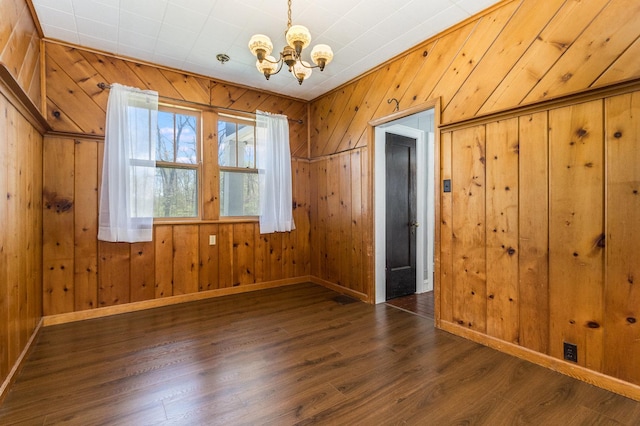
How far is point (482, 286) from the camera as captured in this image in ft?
8.54

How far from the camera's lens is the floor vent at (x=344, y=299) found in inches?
147

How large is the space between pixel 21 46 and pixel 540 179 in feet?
13.1

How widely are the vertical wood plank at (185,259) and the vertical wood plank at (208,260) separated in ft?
0.20

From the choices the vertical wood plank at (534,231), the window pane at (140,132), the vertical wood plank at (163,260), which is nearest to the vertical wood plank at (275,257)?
the vertical wood plank at (163,260)

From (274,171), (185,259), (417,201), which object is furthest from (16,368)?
(417,201)

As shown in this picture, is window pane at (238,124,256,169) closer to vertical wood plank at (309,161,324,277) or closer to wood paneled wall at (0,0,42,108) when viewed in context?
vertical wood plank at (309,161,324,277)

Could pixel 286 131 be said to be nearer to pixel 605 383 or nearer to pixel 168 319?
pixel 168 319

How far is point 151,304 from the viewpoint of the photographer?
355cm

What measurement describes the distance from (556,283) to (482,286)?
539 millimetres

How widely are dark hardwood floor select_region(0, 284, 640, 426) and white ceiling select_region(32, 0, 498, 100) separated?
278cm

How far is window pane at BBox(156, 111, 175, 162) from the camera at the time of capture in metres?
3.60

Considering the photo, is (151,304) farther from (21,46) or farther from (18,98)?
(21,46)

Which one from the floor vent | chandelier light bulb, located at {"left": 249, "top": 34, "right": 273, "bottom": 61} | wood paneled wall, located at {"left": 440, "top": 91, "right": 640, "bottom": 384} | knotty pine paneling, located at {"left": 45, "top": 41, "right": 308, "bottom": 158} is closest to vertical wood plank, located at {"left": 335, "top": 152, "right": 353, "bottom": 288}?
the floor vent

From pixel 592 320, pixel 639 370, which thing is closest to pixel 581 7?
pixel 592 320
